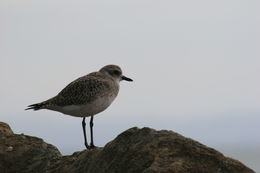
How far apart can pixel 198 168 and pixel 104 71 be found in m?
9.01

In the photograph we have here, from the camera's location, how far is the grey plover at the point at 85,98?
17.7m

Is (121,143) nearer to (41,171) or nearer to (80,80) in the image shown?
(41,171)

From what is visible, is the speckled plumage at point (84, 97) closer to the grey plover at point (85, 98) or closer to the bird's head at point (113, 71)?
the grey plover at point (85, 98)

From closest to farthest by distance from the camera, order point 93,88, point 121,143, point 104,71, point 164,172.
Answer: point 164,172 < point 121,143 < point 93,88 < point 104,71

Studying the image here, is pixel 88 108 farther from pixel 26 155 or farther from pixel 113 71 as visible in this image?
pixel 26 155

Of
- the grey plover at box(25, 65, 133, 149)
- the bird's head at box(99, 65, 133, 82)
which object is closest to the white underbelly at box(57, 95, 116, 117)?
the grey plover at box(25, 65, 133, 149)

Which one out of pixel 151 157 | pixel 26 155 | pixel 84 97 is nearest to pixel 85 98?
pixel 84 97

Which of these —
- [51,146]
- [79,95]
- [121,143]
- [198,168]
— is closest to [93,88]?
[79,95]

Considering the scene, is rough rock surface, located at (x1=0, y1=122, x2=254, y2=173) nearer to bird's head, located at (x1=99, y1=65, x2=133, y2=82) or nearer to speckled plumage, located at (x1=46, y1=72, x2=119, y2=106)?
speckled plumage, located at (x1=46, y1=72, x2=119, y2=106)

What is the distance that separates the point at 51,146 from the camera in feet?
50.4

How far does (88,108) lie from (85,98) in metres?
0.33

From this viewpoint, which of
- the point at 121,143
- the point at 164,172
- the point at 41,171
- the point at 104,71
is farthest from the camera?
the point at 104,71

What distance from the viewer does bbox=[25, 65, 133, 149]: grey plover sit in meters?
17.7

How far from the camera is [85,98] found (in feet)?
58.2
